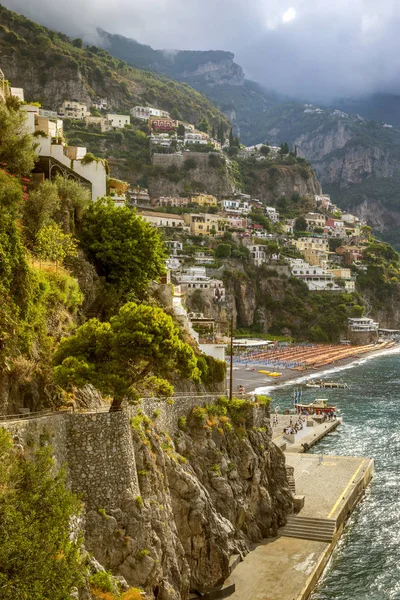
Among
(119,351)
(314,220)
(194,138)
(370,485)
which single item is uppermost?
(194,138)

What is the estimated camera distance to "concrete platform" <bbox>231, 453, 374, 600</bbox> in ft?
79.7

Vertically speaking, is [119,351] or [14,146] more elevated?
[14,146]

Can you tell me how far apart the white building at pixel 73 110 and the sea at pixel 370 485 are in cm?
11808

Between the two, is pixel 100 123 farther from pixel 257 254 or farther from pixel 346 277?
pixel 346 277

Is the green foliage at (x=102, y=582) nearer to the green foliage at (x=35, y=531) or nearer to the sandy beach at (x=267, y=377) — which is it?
the green foliage at (x=35, y=531)

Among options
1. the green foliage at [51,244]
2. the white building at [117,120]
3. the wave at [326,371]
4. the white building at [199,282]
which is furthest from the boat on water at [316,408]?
the white building at [117,120]

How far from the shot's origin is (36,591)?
491 inches

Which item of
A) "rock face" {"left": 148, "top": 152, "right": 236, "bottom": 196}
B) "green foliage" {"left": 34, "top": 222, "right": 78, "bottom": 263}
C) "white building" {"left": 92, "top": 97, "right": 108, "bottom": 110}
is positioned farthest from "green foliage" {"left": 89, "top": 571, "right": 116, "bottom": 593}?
"white building" {"left": 92, "top": 97, "right": 108, "bottom": 110}

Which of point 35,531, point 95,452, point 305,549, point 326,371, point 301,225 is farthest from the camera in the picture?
point 301,225

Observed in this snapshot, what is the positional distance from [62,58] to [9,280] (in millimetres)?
184736

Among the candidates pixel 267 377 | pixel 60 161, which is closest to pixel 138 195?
pixel 267 377

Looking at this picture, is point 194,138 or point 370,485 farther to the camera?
point 194,138

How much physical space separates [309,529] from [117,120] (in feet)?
555

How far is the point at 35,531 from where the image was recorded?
13438 mm
